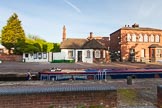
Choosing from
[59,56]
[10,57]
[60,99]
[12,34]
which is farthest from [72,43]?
[60,99]

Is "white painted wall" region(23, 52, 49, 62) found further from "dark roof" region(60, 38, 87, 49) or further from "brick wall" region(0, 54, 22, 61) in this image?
"dark roof" region(60, 38, 87, 49)

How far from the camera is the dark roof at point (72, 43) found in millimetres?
43031

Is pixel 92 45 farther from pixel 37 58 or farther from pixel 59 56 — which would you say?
pixel 37 58

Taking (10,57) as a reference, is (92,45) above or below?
above

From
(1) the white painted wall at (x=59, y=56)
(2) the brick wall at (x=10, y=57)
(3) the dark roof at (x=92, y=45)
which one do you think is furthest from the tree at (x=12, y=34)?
(3) the dark roof at (x=92, y=45)

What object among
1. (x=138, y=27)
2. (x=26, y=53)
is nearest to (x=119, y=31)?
(x=138, y=27)

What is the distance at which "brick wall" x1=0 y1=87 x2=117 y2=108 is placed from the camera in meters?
6.49

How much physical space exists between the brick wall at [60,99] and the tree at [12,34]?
131 feet

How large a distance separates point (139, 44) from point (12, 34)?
26220 millimetres

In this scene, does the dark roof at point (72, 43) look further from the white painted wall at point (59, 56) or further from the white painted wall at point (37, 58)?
the white painted wall at point (37, 58)

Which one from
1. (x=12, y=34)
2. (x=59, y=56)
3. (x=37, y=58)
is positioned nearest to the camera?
(x=59, y=56)

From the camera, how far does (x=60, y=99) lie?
21.9 feet

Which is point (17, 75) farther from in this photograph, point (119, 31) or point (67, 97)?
point (119, 31)

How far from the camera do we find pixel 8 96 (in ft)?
21.3
